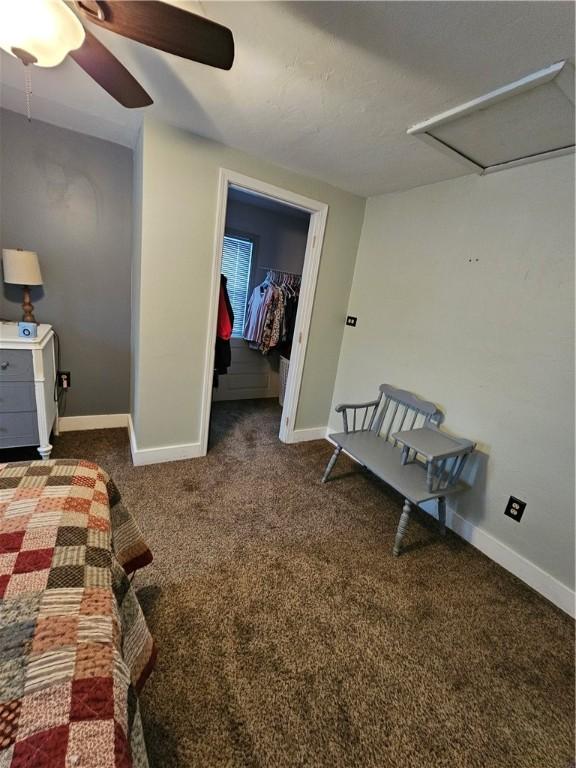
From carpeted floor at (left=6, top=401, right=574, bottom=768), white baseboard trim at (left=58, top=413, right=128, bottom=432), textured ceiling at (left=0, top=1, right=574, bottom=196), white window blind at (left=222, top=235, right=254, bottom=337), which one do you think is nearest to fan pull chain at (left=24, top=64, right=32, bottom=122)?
textured ceiling at (left=0, top=1, right=574, bottom=196)

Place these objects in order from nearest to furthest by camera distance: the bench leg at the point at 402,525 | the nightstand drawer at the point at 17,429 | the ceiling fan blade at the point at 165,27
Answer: the ceiling fan blade at the point at 165,27, the bench leg at the point at 402,525, the nightstand drawer at the point at 17,429

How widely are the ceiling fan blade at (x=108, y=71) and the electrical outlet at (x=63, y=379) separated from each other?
1991 mm

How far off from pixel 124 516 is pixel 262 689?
2.64 ft

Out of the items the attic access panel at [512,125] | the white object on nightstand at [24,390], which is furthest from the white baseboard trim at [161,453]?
the attic access panel at [512,125]

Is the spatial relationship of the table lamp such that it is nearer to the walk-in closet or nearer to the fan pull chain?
the fan pull chain

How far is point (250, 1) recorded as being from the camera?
3.36 ft

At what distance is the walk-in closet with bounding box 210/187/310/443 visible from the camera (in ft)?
11.5

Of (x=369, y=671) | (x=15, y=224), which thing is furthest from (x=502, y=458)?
(x=15, y=224)

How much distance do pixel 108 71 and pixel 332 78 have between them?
0.85 m

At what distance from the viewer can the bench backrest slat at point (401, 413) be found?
2260 mm

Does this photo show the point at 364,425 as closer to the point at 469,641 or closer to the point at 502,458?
the point at 502,458

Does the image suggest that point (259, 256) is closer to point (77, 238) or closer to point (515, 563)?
point (77, 238)

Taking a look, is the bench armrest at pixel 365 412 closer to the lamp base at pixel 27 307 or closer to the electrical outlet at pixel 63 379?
the electrical outlet at pixel 63 379

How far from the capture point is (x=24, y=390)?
1953 mm
